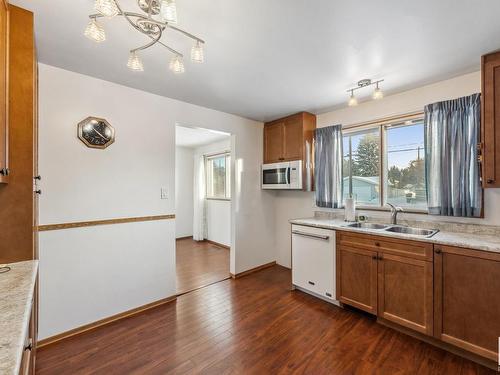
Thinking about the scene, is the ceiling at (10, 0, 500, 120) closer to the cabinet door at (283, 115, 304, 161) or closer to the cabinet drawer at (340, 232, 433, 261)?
the cabinet door at (283, 115, 304, 161)

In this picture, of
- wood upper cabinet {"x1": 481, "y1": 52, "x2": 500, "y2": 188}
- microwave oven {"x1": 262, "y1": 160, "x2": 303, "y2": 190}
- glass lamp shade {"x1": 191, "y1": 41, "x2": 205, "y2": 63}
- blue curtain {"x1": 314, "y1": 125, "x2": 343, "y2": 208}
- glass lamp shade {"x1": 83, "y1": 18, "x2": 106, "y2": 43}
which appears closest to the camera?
glass lamp shade {"x1": 83, "y1": 18, "x2": 106, "y2": 43}

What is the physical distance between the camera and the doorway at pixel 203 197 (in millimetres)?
4580

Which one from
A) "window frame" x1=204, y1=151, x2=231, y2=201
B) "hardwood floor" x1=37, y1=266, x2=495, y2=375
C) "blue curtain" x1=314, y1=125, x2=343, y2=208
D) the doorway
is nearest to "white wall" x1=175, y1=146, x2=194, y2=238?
the doorway

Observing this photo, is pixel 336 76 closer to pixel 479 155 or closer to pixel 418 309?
pixel 479 155

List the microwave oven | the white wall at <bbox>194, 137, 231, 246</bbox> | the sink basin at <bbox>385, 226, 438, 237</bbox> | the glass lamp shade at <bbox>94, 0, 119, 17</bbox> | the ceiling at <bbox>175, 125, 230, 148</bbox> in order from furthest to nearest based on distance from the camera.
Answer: the white wall at <bbox>194, 137, 231, 246</bbox>, the ceiling at <bbox>175, 125, 230, 148</bbox>, the microwave oven, the sink basin at <bbox>385, 226, 438, 237</bbox>, the glass lamp shade at <bbox>94, 0, 119, 17</bbox>

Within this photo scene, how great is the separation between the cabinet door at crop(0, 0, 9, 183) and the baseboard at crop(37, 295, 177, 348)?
1.52 metres

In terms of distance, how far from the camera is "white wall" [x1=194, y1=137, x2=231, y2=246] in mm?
5055

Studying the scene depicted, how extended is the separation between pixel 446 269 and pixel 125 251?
112 inches

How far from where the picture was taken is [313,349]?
1.88 m

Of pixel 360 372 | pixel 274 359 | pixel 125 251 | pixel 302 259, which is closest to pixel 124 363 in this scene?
pixel 125 251

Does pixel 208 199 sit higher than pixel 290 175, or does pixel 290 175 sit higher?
pixel 290 175

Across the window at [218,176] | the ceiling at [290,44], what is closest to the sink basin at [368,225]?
the ceiling at [290,44]

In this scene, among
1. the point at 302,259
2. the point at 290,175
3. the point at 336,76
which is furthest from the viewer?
the point at 290,175

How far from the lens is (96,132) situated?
2203 millimetres
